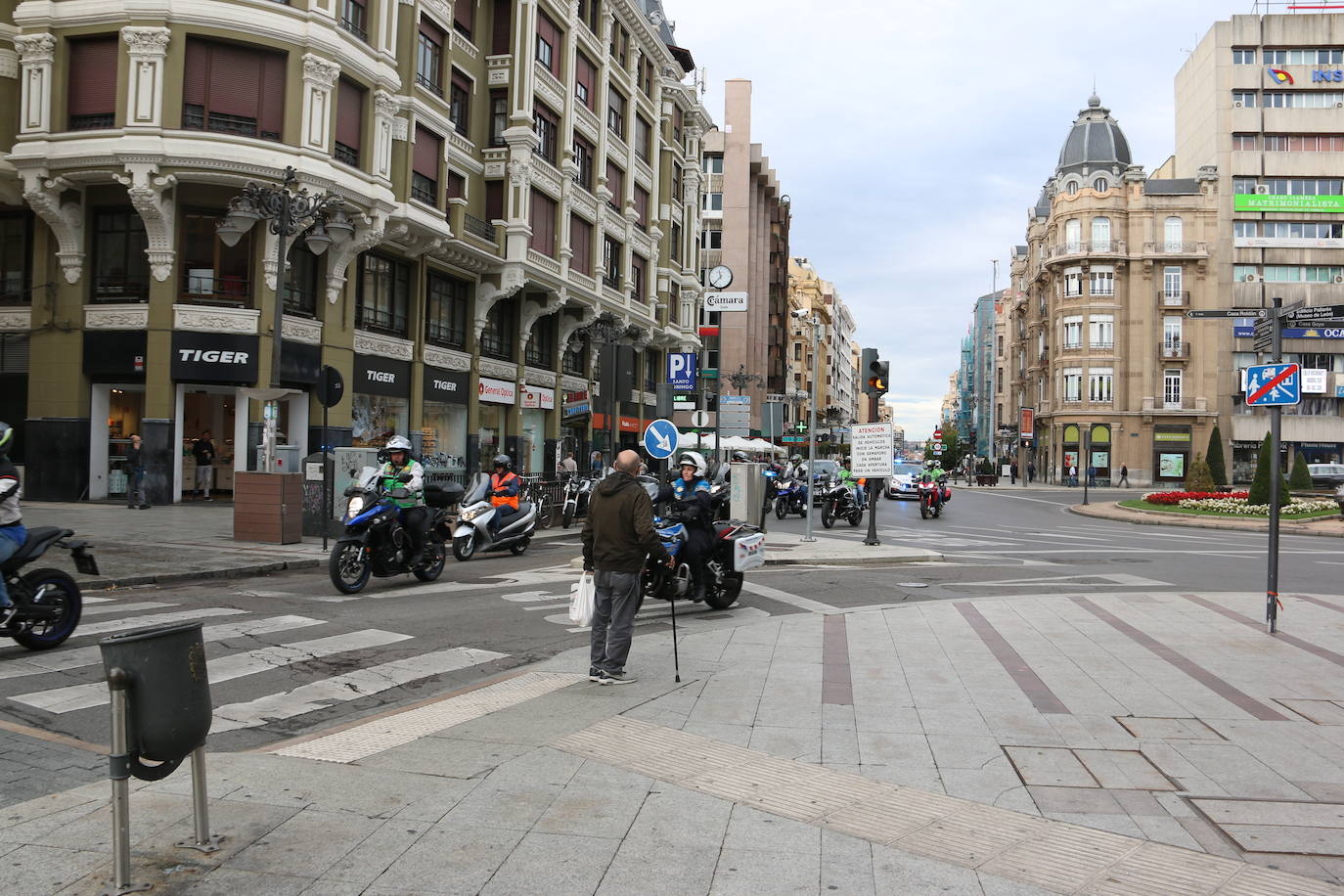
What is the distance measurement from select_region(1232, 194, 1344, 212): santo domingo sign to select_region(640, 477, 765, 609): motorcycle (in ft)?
208

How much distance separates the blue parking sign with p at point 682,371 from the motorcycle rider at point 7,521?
17.2 meters

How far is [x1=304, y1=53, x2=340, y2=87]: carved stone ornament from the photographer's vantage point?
22125 mm

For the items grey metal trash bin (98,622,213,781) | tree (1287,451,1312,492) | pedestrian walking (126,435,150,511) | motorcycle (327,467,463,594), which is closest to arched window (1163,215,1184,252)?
tree (1287,451,1312,492)

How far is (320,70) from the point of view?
22328mm

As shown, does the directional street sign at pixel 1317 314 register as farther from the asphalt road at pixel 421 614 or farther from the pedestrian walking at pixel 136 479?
the pedestrian walking at pixel 136 479

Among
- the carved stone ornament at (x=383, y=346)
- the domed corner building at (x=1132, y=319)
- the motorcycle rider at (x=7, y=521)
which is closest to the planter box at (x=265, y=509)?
the motorcycle rider at (x=7, y=521)

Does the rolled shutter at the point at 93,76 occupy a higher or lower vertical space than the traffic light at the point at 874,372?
higher

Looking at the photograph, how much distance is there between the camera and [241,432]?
22562 millimetres

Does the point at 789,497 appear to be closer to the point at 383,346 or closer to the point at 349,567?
the point at 383,346

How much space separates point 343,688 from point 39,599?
2.70 m

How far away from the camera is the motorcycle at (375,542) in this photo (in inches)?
426

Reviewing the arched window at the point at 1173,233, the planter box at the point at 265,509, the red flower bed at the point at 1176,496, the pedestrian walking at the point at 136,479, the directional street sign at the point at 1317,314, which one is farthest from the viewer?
the arched window at the point at 1173,233

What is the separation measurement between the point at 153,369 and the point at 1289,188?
66406mm

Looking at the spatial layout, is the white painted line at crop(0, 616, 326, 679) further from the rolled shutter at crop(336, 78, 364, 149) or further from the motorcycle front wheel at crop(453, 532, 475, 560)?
the rolled shutter at crop(336, 78, 364, 149)
